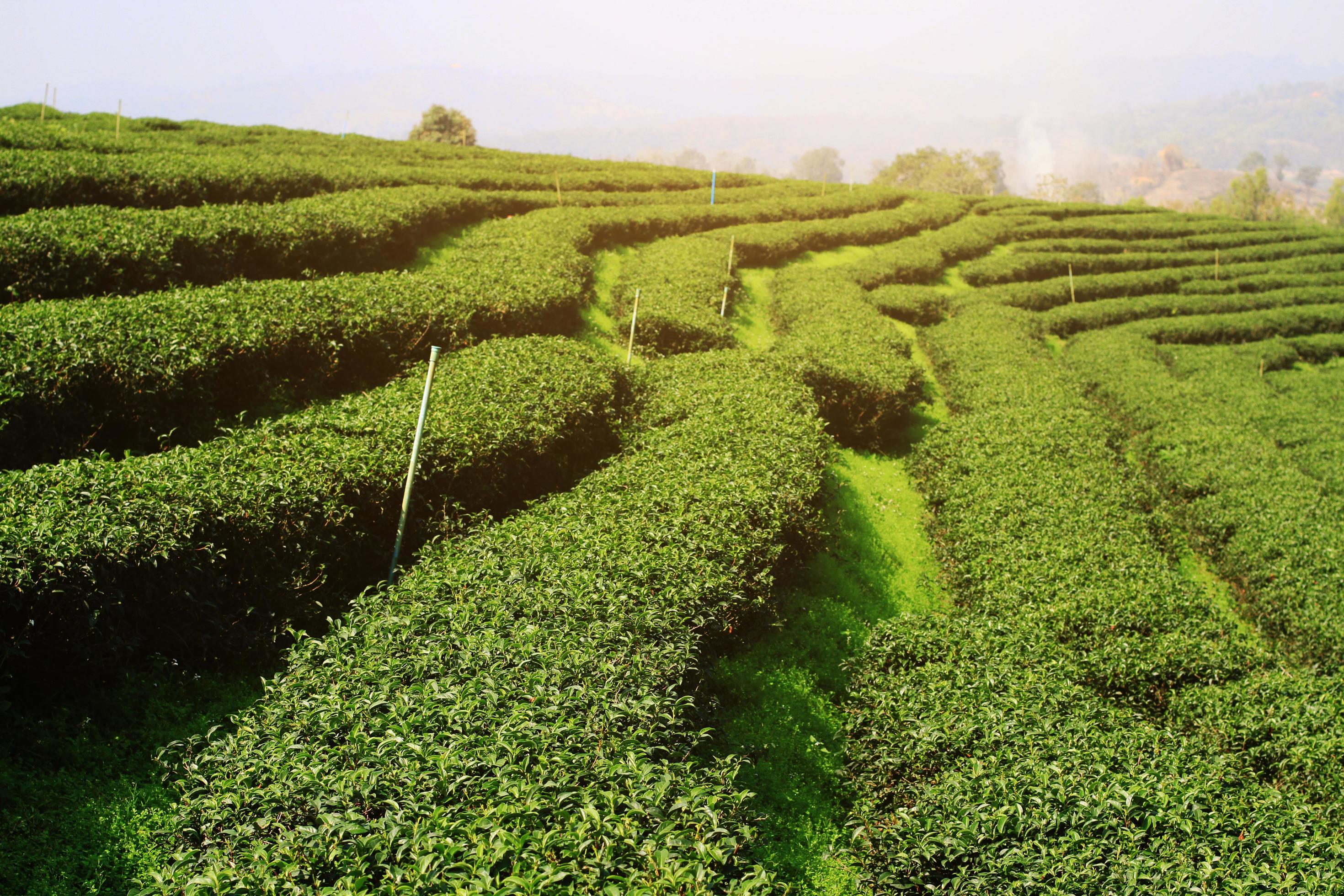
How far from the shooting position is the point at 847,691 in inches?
347

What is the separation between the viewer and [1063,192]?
94.0m

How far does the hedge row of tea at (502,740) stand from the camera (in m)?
3.78

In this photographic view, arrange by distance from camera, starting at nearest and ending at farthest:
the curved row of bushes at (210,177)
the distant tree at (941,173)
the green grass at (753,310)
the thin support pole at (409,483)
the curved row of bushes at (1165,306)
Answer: the thin support pole at (409,483), the curved row of bushes at (210,177), the green grass at (753,310), the curved row of bushes at (1165,306), the distant tree at (941,173)

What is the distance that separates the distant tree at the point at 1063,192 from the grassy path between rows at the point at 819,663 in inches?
1772

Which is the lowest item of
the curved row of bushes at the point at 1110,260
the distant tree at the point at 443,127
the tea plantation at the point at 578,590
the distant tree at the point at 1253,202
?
the tea plantation at the point at 578,590

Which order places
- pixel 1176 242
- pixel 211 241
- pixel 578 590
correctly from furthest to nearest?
pixel 1176 242
pixel 211 241
pixel 578 590

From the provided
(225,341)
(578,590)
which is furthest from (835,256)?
(578,590)

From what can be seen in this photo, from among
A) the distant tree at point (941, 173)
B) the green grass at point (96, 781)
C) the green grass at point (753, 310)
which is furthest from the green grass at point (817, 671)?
the distant tree at point (941, 173)

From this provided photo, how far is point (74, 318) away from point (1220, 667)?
14.8 metres

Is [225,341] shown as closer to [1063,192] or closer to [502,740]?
[502,740]

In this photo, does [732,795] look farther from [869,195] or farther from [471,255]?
[869,195]

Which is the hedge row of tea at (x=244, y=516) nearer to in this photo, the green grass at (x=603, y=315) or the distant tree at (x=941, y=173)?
the green grass at (x=603, y=315)

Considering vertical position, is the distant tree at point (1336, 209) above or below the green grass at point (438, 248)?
A: above

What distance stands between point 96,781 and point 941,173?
10304cm
